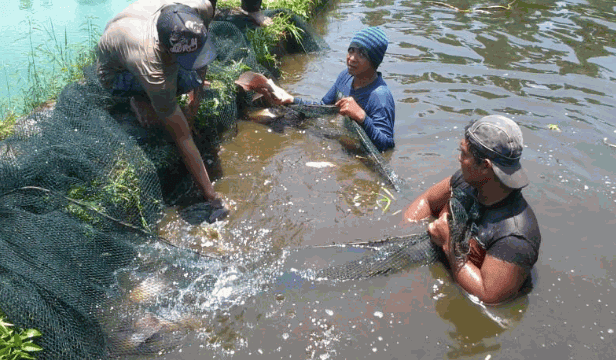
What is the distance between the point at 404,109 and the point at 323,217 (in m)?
2.66

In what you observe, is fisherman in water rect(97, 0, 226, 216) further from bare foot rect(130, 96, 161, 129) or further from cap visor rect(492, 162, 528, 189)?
cap visor rect(492, 162, 528, 189)

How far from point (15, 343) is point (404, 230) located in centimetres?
290

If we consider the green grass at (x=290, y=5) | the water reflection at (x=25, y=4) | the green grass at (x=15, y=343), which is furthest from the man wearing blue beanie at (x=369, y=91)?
the water reflection at (x=25, y=4)

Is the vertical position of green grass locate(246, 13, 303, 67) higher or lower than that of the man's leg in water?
lower

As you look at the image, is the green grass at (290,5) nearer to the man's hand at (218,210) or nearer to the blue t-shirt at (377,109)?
the blue t-shirt at (377,109)

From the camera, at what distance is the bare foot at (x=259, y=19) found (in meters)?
7.22

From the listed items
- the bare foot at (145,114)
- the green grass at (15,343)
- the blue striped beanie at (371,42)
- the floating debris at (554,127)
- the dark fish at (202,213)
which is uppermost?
the blue striped beanie at (371,42)

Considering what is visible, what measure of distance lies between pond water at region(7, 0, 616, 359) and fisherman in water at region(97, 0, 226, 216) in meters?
0.76

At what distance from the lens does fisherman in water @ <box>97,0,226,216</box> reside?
12.5 ft

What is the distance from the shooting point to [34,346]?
2623 millimetres

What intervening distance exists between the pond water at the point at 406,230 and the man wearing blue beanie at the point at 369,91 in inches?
14.3

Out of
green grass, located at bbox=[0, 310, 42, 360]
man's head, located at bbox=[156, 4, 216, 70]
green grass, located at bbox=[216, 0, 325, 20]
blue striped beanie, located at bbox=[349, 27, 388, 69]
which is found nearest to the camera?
green grass, located at bbox=[0, 310, 42, 360]

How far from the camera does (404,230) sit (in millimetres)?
4250

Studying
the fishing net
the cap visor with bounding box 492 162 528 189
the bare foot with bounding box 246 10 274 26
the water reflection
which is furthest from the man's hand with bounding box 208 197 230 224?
the water reflection
